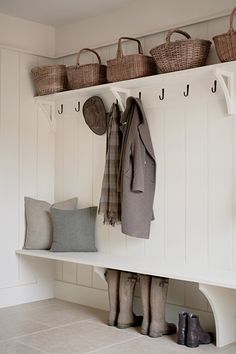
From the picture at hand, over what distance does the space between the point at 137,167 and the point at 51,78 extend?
1.31 meters

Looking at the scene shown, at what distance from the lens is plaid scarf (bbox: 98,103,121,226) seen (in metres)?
4.27

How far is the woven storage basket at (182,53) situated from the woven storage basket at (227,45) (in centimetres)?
17

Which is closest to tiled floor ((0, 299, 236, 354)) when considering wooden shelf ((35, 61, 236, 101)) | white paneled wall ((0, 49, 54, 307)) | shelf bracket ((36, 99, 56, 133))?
white paneled wall ((0, 49, 54, 307))

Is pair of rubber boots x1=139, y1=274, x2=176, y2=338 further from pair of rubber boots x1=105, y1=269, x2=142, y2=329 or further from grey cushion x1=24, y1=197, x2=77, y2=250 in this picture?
grey cushion x1=24, y1=197, x2=77, y2=250

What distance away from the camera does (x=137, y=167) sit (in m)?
4.02

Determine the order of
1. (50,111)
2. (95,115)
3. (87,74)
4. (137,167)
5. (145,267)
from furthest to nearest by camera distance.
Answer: (50,111), (95,115), (87,74), (137,167), (145,267)

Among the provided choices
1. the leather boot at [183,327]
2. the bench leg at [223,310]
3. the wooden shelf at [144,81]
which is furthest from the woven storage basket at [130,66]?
the leather boot at [183,327]

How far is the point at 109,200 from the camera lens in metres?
4.32

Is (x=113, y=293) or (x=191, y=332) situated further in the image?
(x=113, y=293)

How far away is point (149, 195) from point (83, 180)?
88 cm

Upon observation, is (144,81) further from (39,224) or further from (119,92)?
(39,224)

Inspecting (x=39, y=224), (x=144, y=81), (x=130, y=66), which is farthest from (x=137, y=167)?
(x=39, y=224)

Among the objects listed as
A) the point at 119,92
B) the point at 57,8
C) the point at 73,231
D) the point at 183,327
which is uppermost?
the point at 57,8

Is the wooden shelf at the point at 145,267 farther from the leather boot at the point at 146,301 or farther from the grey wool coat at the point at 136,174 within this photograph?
the grey wool coat at the point at 136,174
